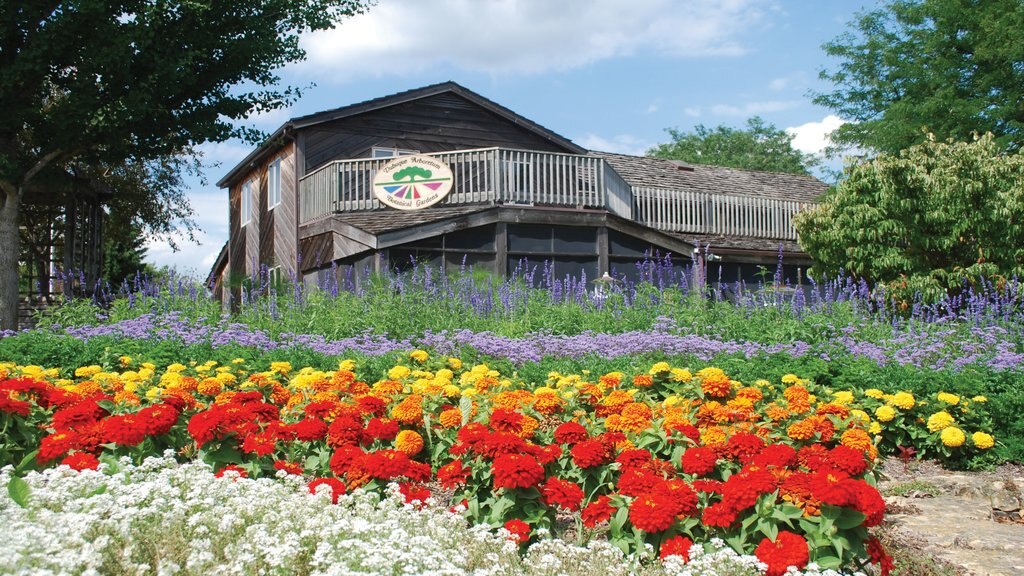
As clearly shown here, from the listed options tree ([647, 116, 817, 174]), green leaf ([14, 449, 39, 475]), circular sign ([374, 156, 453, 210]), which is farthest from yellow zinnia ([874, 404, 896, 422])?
tree ([647, 116, 817, 174])

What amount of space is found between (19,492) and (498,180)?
14.1m

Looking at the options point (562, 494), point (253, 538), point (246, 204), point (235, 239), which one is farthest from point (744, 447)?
point (235, 239)

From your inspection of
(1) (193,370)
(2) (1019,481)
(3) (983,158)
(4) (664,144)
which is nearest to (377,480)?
(1) (193,370)

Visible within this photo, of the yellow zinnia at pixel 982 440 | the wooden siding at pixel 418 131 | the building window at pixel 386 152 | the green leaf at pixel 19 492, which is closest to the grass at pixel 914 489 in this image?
the yellow zinnia at pixel 982 440

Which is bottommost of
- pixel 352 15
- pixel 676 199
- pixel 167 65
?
pixel 676 199

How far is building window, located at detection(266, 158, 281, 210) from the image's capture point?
21953mm

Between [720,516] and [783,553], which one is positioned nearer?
[783,553]

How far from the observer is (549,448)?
13.3 feet

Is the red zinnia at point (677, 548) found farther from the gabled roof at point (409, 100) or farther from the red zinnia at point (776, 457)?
the gabled roof at point (409, 100)

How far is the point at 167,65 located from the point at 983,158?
14.7 m

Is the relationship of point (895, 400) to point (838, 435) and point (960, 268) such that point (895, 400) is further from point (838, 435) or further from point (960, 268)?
point (960, 268)

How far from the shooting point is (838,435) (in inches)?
184

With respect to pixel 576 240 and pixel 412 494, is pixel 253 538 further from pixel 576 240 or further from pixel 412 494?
pixel 576 240

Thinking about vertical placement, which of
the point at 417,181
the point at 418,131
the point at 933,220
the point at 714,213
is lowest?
the point at 933,220
